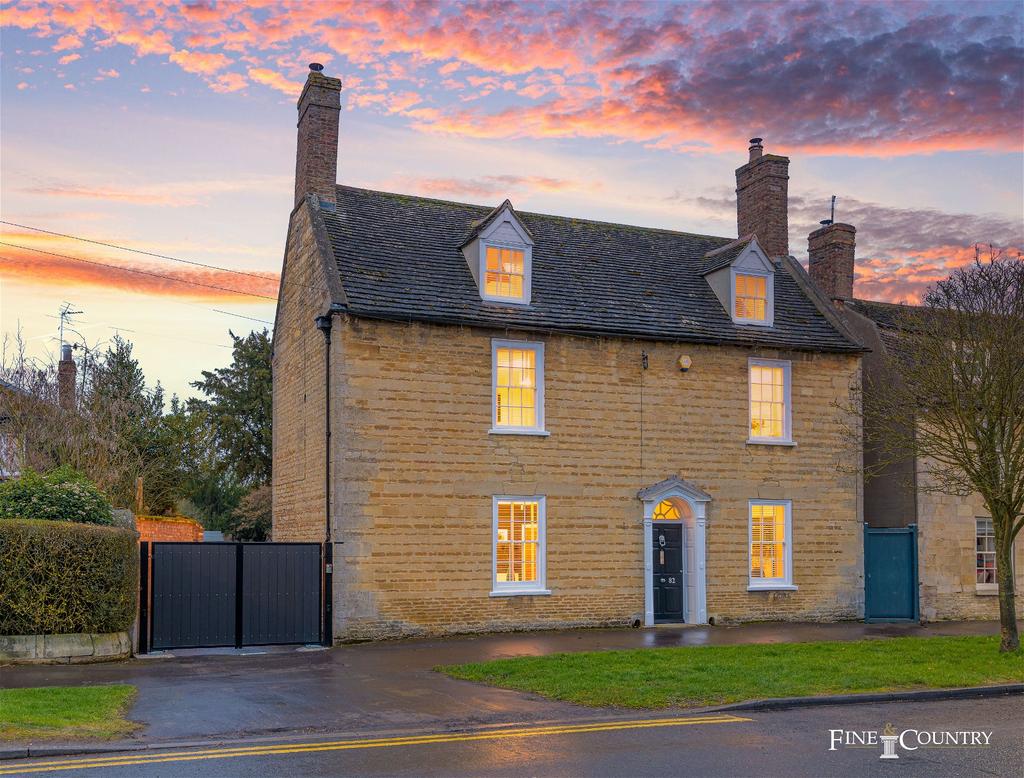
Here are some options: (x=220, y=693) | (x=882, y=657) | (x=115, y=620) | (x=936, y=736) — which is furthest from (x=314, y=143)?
(x=936, y=736)

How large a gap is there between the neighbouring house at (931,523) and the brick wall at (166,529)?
20319 mm

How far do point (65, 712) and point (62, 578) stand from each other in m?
5.24

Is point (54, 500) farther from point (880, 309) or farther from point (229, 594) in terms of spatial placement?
point (880, 309)

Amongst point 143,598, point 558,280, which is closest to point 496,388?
point 558,280

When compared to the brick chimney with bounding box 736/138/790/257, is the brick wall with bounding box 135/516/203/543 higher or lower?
lower

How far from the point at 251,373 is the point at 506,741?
141 feet

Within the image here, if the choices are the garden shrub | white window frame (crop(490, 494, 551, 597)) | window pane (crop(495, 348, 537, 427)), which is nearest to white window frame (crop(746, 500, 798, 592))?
white window frame (crop(490, 494, 551, 597))

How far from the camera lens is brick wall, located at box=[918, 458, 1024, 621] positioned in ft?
86.2

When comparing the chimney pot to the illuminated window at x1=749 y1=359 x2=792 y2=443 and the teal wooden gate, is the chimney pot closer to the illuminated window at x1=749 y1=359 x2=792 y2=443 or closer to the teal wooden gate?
the illuminated window at x1=749 y1=359 x2=792 y2=443

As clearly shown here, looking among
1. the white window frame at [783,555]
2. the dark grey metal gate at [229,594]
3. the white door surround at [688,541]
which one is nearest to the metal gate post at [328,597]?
the dark grey metal gate at [229,594]

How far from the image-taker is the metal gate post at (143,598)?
18328mm

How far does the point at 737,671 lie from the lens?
15305 millimetres

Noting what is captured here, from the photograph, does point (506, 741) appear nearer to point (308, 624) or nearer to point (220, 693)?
point (220, 693)

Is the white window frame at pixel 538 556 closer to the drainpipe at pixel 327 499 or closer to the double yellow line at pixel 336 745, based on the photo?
the drainpipe at pixel 327 499
